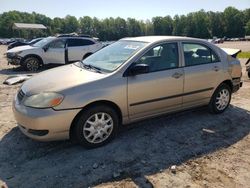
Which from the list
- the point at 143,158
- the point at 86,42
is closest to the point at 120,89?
the point at 143,158

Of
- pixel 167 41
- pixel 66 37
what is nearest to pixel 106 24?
pixel 66 37

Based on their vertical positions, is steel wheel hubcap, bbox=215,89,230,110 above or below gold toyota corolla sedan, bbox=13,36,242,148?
below

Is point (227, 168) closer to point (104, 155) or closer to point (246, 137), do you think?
point (246, 137)

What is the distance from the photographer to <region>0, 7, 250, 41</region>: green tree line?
110875 millimetres

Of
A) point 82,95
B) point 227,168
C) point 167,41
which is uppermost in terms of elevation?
point 167,41

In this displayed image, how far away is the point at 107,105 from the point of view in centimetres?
481

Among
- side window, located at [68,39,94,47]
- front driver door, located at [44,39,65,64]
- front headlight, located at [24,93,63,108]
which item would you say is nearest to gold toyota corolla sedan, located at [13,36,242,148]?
front headlight, located at [24,93,63,108]

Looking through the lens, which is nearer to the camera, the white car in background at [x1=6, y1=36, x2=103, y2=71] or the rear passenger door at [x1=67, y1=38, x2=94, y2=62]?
the white car in background at [x1=6, y1=36, x2=103, y2=71]

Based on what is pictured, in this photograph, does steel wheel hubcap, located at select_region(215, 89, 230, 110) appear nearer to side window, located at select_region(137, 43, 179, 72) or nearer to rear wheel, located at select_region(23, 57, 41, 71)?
side window, located at select_region(137, 43, 179, 72)

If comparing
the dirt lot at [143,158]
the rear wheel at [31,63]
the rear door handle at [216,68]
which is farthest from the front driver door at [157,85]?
the rear wheel at [31,63]

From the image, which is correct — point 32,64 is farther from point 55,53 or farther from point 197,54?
point 197,54

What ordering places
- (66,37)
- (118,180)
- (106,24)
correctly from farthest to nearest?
(106,24)
(66,37)
(118,180)

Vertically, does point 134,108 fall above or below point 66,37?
below

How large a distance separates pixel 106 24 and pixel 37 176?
124 metres
